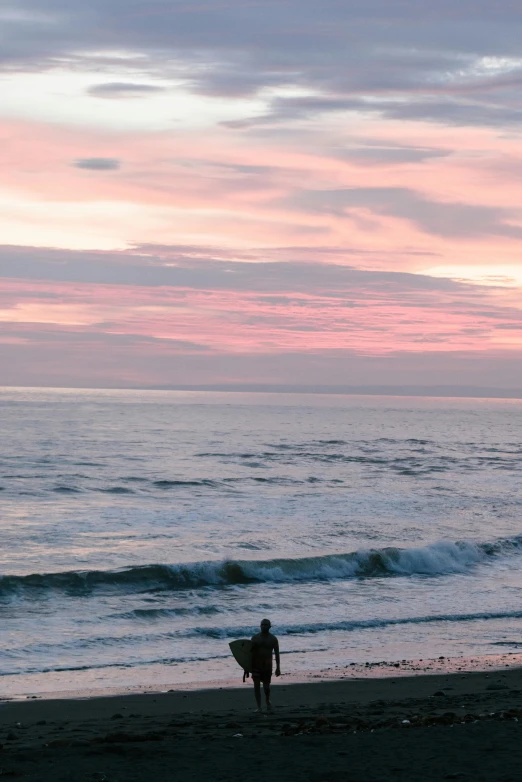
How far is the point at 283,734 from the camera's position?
1079 centimetres

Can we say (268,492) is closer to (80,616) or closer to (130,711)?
(80,616)

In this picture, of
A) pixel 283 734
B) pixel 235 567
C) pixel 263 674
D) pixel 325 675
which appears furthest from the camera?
pixel 235 567

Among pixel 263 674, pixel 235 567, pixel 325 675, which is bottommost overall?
pixel 235 567

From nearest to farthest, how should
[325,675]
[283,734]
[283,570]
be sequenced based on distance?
[283,734]
[325,675]
[283,570]

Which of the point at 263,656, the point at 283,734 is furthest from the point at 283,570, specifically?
the point at 283,734

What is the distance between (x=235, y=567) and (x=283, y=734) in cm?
1504

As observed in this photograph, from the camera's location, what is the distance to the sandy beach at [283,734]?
361 inches

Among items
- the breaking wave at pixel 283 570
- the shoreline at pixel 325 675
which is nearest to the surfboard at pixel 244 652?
the shoreline at pixel 325 675

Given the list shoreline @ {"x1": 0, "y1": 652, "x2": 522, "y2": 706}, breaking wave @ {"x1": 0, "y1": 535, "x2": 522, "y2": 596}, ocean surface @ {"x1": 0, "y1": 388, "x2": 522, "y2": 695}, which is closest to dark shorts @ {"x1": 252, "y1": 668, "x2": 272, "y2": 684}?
shoreline @ {"x1": 0, "y1": 652, "x2": 522, "y2": 706}

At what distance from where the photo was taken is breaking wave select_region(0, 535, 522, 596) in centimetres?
2339

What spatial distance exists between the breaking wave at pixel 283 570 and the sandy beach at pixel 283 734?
384 inches

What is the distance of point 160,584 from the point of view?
24.1 m

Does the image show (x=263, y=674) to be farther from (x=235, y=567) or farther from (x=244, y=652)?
(x=235, y=567)

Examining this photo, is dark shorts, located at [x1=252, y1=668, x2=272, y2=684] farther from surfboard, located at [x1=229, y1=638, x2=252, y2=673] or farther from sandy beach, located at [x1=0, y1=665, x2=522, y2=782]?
sandy beach, located at [x1=0, y1=665, x2=522, y2=782]
